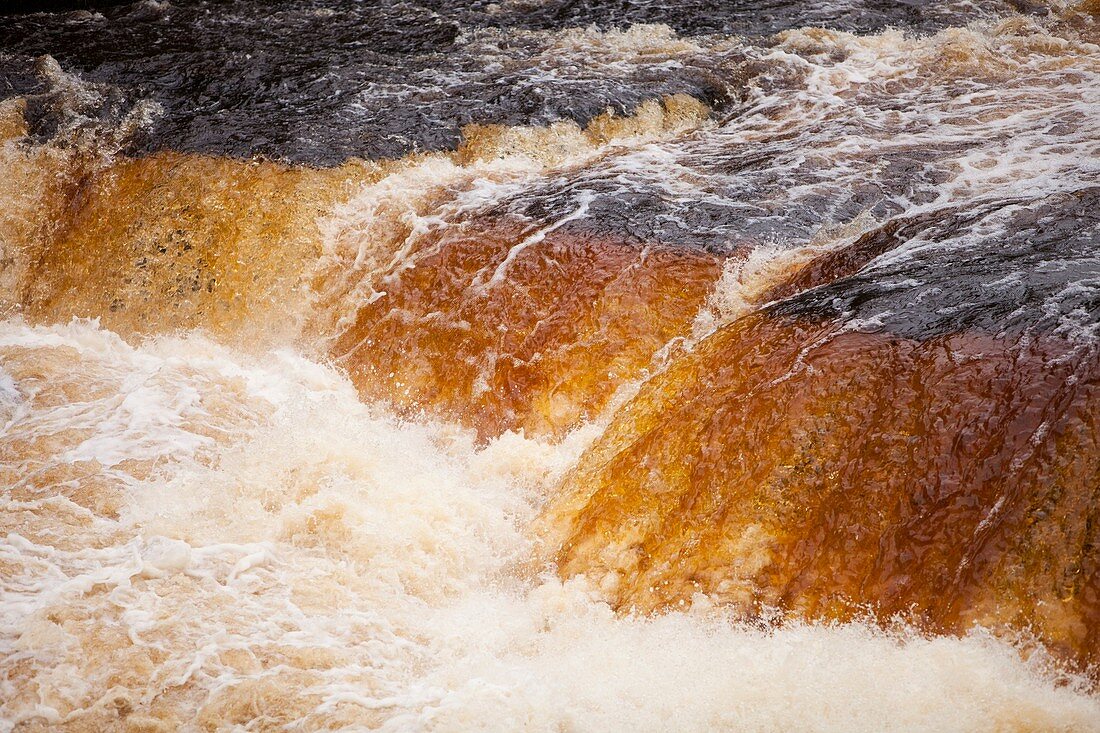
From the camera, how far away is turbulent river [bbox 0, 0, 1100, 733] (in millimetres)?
2914

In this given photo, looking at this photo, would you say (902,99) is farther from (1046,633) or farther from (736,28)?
(1046,633)

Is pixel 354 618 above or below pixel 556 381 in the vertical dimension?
below

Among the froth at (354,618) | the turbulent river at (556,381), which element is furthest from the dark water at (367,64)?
the froth at (354,618)

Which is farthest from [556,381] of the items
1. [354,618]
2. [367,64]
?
[367,64]

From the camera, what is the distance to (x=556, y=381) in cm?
464

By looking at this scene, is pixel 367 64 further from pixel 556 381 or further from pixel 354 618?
pixel 354 618

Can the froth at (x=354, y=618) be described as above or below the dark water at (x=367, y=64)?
below

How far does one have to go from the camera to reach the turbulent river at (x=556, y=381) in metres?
2.91

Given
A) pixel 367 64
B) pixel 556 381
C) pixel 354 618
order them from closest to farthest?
1. pixel 354 618
2. pixel 556 381
3. pixel 367 64

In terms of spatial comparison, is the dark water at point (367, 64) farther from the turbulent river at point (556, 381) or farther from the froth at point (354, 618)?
the froth at point (354, 618)

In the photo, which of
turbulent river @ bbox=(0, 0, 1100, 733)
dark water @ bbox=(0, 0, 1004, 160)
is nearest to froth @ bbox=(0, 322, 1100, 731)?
turbulent river @ bbox=(0, 0, 1100, 733)

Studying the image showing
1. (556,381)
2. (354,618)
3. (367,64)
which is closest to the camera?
(354,618)

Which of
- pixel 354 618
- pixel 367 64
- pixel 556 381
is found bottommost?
pixel 354 618

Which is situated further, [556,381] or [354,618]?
[556,381]
